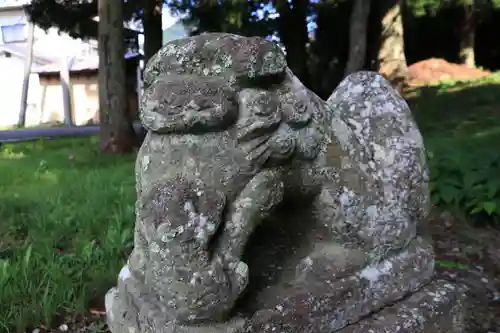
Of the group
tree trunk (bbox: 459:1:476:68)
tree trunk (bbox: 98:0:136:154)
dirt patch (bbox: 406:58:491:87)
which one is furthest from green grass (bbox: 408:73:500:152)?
tree trunk (bbox: 98:0:136:154)

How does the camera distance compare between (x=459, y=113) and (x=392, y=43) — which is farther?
(x=392, y=43)

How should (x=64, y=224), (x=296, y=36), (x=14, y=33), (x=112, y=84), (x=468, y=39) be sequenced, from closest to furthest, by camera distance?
(x=64, y=224) → (x=112, y=84) → (x=296, y=36) → (x=468, y=39) → (x=14, y=33)

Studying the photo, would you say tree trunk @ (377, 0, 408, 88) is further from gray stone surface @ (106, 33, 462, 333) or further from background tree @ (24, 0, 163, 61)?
gray stone surface @ (106, 33, 462, 333)

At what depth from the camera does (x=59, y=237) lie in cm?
317

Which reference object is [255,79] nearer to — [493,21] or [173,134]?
[173,134]

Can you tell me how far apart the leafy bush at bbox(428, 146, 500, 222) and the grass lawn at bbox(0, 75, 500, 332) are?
0.36 m

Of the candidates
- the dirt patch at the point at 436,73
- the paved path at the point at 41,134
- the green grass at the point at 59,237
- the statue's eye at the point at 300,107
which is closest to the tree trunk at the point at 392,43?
the dirt patch at the point at 436,73

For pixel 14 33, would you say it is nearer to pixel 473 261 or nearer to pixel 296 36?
pixel 296 36

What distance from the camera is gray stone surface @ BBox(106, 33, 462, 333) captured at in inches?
45.3

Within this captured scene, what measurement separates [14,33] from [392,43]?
19.0 m

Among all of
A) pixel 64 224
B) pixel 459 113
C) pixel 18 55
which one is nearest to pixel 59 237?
pixel 64 224

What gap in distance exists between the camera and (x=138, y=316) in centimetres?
124

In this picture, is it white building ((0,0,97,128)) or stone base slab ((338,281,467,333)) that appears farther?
white building ((0,0,97,128))

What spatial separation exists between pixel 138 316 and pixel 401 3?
30.7 ft
